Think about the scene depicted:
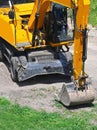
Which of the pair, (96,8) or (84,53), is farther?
(96,8)

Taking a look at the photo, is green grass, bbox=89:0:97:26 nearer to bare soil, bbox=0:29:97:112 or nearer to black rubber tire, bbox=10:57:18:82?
bare soil, bbox=0:29:97:112

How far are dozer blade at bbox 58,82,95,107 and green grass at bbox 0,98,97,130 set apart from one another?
25 centimetres

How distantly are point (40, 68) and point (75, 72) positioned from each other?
68.9 inches

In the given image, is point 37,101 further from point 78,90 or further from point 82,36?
point 82,36

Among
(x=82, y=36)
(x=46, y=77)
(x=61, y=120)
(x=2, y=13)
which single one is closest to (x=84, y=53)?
(x=82, y=36)

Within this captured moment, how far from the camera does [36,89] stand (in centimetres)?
1285

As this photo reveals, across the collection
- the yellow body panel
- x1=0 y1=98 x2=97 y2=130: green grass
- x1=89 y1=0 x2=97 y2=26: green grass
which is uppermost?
the yellow body panel

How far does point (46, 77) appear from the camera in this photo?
1372cm

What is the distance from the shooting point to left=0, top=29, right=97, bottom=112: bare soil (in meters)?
12.0

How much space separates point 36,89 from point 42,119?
A: 1970 mm

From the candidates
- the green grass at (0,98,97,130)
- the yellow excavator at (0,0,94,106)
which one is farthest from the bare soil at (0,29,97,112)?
the green grass at (0,98,97,130)

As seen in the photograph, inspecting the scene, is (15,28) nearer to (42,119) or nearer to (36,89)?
(36,89)

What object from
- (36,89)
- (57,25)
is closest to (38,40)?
(57,25)

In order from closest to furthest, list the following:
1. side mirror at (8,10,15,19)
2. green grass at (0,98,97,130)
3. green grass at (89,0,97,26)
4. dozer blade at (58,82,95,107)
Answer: green grass at (0,98,97,130)
dozer blade at (58,82,95,107)
side mirror at (8,10,15,19)
green grass at (89,0,97,26)
